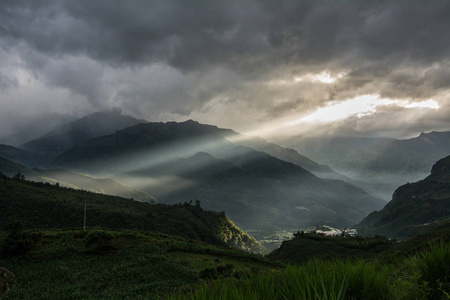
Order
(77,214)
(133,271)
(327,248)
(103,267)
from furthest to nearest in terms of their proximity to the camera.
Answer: (77,214) → (327,248) → (103,267) → (133,271)

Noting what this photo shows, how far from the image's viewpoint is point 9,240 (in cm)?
4225

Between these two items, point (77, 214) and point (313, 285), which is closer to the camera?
point (313, 285)

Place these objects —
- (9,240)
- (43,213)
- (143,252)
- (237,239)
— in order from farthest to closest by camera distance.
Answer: (237,239), (43,213), (143,252), (9,240)

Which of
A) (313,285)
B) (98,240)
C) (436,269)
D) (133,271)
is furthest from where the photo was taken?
(98,240)

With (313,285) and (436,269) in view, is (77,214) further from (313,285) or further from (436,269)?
(436,269)

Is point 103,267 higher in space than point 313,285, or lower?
lower

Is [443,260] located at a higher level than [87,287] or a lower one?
higher

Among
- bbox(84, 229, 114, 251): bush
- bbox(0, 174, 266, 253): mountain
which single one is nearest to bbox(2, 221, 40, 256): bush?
bbox(84, 229, 114, 251): bush

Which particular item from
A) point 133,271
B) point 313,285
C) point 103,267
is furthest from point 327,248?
point 313,285

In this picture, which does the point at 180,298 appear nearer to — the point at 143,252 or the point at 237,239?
the point at 143,252

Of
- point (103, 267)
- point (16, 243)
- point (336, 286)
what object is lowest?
point (103, 267)

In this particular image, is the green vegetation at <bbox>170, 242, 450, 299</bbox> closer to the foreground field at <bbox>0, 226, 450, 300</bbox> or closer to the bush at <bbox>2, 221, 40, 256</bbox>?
the foreground field at <bbox>0, 226, 450, 300</bbox>

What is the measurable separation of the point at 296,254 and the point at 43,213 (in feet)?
337

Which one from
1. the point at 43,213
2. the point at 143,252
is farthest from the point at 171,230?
the point at 143,252
